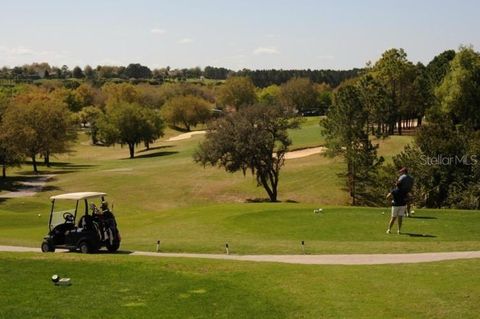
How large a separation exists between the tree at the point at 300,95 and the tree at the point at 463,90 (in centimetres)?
10100

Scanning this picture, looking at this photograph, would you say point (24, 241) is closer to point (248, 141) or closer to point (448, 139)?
point (248, 141)

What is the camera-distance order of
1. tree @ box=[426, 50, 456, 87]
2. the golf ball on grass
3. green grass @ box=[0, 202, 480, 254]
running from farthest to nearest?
tree @ box=[426, 50, 456, 87]
green grass @ box=[0, 202, 480, 254]
the golf ball on grass

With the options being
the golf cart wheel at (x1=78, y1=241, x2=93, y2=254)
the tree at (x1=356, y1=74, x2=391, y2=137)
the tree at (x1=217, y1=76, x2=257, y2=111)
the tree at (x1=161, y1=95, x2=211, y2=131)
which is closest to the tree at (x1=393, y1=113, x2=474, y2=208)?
the golf cart wheel at (x1=78, y1=241, x2=93, y2=254)

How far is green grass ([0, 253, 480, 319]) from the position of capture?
42.1ft

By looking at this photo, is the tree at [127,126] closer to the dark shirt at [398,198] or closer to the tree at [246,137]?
the tree at [246,137]

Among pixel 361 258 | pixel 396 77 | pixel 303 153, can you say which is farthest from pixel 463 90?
pixel 361 258

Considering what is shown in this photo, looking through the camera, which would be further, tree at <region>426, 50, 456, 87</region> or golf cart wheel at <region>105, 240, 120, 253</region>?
tree at <region>426, 50, 456, 87</region>

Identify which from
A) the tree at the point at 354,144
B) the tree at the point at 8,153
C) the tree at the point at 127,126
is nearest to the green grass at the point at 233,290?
the tree at the point at 354,144

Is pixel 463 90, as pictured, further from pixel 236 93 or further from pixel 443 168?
pixel 236 93

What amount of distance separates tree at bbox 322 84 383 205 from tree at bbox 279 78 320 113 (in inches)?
4641

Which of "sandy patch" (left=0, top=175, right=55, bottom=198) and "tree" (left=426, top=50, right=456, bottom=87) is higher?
"tree" (left=426, top=50, right=456, bottom=87)

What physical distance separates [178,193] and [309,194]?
1431 cm

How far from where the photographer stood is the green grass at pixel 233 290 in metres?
12.8

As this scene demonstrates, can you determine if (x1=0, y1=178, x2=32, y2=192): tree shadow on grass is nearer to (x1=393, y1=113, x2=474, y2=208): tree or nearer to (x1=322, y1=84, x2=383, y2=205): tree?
(x1=322, y1=84, x2=383, y2=205): tree
